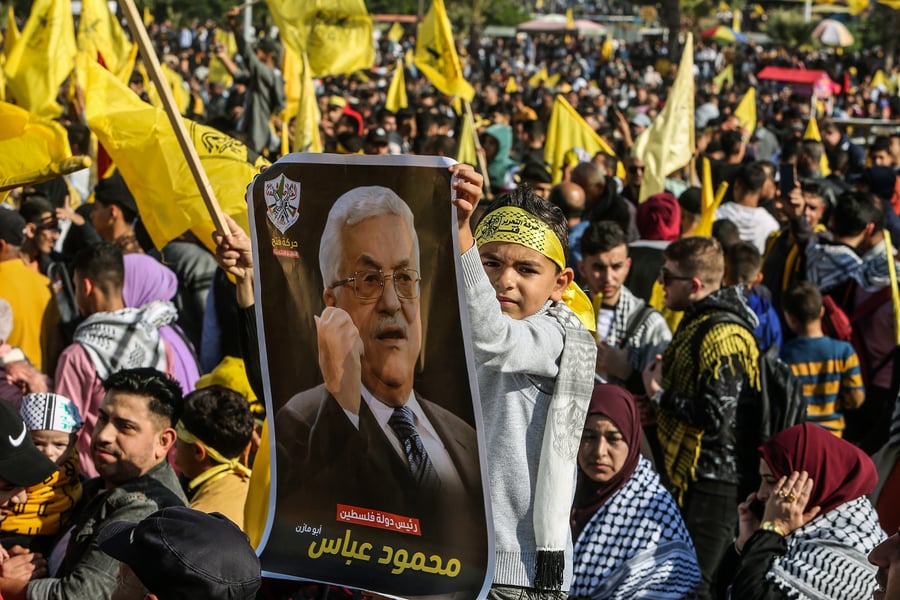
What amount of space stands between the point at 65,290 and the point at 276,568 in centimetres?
368

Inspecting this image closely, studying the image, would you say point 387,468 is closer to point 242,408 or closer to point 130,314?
point 242,408

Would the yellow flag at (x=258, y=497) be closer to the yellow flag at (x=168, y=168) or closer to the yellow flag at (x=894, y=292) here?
the yellow flag at (x=168, y=168)

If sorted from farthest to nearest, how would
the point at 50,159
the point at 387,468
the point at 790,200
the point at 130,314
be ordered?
1. the point at 790,200
2. the point at 130,314
3. the point at 50,159
4. the point at 387,468

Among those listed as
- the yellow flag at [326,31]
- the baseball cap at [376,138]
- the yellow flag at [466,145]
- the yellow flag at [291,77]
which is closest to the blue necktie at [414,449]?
the yellow flag at [326,31]

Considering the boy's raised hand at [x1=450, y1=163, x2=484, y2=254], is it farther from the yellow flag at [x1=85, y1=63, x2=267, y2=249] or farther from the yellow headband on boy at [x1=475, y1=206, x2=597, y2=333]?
the yellow flag at [x1=85, y1=63, x2=267, y2=249]

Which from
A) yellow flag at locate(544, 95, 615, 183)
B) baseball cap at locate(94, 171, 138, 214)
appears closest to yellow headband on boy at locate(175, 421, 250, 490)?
baseball cap at locate(94, 171, 138, 214)

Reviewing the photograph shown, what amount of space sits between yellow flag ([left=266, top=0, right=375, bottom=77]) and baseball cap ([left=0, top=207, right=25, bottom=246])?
3980 millimetres

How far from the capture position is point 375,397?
2.49m

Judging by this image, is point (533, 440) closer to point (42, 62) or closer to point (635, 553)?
point (635, 553)

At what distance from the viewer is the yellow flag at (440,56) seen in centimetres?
1112

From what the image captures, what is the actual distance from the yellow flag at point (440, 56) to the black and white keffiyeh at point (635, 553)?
7.43m

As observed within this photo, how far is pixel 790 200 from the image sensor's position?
7297 millimetres

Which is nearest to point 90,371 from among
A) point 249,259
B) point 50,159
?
point 50,159

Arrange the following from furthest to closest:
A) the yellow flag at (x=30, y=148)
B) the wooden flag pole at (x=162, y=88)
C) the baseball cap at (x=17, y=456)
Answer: the yellow flag at (x=30, y=148)
the baseball cap at (x=17, y=456)
the wooden flag pole at (x=162, y=88)
